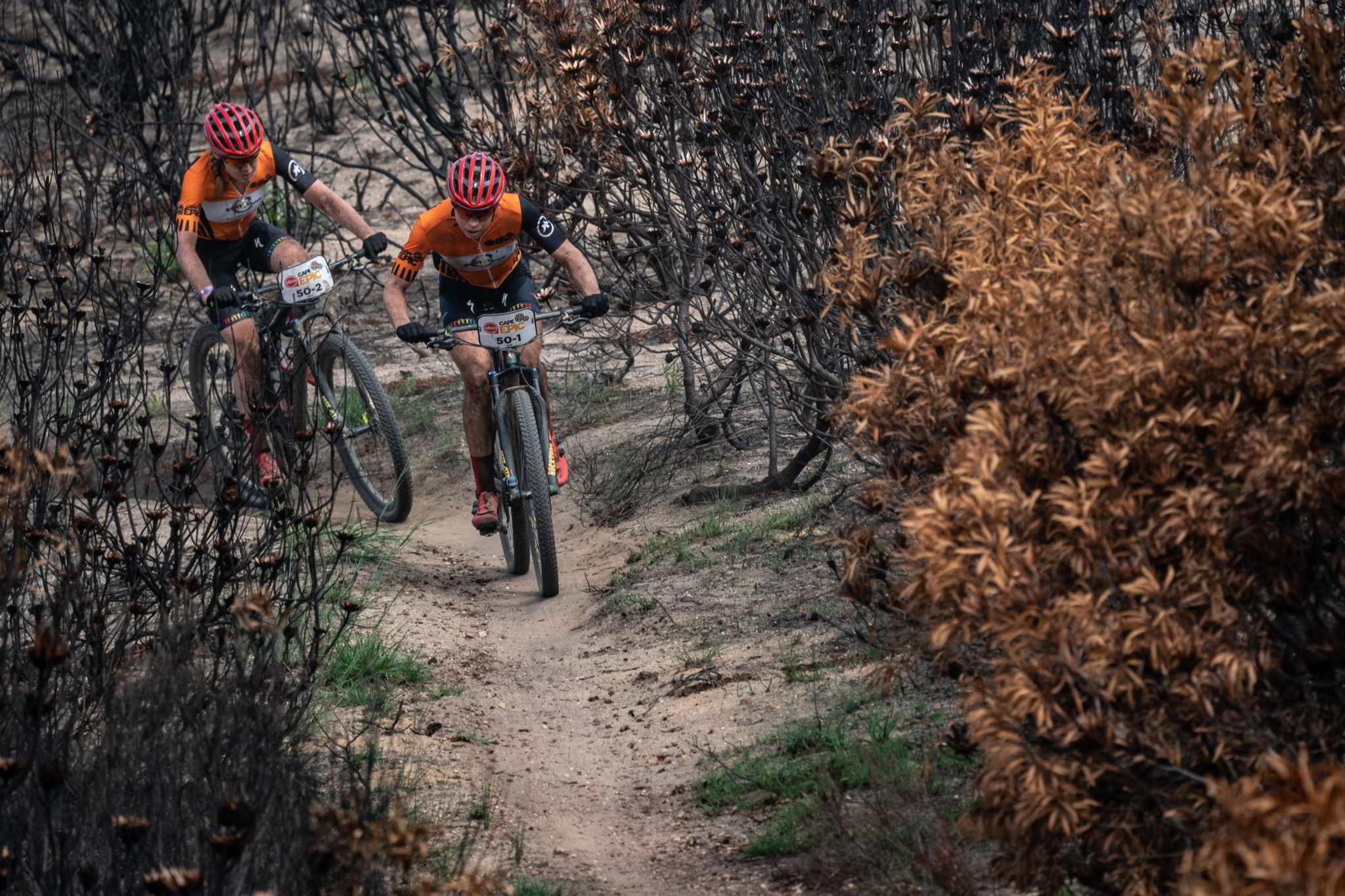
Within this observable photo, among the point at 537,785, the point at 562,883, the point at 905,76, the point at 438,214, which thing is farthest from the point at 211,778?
the point at 905,76

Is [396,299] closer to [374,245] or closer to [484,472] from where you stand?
[374,245]

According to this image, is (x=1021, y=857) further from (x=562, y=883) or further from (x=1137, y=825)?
(x=562, y=883)

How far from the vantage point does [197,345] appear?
8398 millimetres

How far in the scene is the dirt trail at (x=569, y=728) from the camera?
4.29 metres

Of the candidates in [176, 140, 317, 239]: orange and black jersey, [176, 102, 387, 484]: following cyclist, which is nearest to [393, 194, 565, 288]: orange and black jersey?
[176, 102, 387, 484]: following cyclist

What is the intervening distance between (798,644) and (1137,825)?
2965 millimetres

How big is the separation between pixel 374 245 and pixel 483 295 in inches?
25.0

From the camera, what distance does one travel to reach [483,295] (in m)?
7.22

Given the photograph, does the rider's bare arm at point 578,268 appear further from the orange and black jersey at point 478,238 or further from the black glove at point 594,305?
the black glove at point 594,305

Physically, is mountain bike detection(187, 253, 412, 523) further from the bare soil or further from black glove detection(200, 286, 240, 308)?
the bare soil

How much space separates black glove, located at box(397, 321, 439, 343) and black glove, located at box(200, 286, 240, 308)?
1.02 metres

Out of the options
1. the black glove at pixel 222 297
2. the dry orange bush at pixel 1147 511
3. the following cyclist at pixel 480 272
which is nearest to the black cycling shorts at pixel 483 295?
the following cyclist at pixel 480 272

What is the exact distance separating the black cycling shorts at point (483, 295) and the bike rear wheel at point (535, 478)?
0.57 metres

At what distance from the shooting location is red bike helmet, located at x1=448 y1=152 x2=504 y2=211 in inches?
256
